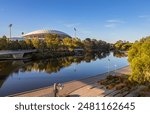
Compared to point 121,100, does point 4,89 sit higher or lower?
lower

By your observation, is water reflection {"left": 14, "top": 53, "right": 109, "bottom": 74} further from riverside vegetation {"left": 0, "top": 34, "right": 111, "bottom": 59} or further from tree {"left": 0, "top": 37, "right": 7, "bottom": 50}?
tree {"left": 0, "top": 37, "right": 7, "bottom": 50}

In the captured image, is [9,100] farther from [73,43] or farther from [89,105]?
[73,43]

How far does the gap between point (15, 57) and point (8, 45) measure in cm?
410

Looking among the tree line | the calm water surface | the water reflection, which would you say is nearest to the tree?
the tree line

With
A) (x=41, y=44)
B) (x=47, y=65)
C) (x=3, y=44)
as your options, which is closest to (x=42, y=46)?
(x=41, y=44)

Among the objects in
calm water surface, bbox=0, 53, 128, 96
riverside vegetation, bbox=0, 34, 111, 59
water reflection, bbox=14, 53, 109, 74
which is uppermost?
riverside vegetation, bbox=0, 34, 111, 59

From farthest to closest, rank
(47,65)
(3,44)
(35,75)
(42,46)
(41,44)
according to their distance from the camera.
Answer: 1. (41,44)
2. (42,46)
3. (3,44)
4. (47,65)
5. (35,75)

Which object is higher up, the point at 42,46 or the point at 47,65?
the point at 42,46

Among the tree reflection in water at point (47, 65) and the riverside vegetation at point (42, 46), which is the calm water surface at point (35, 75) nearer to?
the tree reflection in water at point (47, 65)

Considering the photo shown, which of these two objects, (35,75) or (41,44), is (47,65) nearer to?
(35,75)

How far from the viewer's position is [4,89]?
81.4 feet

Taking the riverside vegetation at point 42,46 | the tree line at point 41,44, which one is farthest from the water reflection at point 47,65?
the tree line at point 41,44

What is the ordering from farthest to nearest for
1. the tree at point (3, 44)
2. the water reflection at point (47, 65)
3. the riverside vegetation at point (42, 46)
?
the riverside vegetation at point (42, 46), the tree at point (3, 44), the water reflection at point (47, 65)


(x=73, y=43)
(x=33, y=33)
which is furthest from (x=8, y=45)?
(x=33, y=33)
